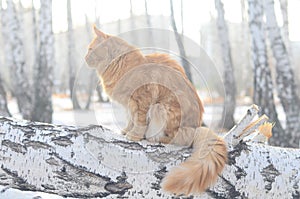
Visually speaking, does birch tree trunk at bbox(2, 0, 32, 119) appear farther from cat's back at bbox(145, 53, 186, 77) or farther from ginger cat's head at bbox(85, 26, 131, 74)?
cat's back at bbox(145, 53, 186, 77)

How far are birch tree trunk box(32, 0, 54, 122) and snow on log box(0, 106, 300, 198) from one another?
7.01 metres

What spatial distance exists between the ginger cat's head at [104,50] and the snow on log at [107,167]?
0.78 m

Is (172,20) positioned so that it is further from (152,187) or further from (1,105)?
(152,187)

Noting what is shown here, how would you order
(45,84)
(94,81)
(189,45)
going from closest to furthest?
(189,45) < (94,81) < (45,84)

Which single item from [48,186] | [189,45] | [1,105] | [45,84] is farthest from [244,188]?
[45,84]

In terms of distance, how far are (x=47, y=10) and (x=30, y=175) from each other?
817 cm

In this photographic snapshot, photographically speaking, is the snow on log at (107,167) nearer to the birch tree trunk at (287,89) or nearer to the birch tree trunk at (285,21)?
the birch tree trunk at (287,89)

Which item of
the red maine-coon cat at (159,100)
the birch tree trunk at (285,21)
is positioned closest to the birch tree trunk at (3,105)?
the red maine-coon cat at (159,100)

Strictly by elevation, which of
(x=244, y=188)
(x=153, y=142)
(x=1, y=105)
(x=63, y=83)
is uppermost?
(x=153, y=142)

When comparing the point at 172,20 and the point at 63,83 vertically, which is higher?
the point at 172,20

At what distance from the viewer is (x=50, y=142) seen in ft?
8.46

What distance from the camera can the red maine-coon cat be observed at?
269cm

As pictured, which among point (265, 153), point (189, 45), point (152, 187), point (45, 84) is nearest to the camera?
point (152, 187)

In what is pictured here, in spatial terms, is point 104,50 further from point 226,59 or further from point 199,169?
point 226,59
